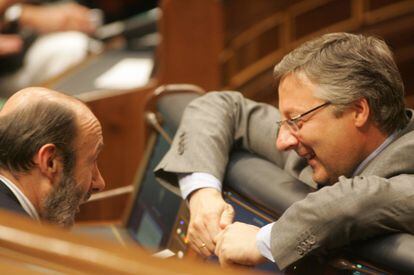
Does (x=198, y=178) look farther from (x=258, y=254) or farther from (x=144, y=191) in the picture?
(x=144, y=191)

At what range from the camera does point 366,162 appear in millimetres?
1584

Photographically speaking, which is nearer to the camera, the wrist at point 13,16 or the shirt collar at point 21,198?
the shirt collar at point 21,198

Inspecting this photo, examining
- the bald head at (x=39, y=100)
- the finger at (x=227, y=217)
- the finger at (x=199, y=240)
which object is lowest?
the finger at (x=199, y=240)

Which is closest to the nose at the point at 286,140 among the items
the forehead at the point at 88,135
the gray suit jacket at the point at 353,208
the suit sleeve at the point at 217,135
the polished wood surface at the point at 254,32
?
the gray suit jacket at the point at 353,208

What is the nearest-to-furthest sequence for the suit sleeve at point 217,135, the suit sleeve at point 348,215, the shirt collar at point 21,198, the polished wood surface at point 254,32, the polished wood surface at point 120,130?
the suit sleeve at point 348,215 → the shirt collar at point 21,198 → the suit sleeve at point 217,135 → the polished wood surface at point 120,130 → the polished wood surface at point 254,32

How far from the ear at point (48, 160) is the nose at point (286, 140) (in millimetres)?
479

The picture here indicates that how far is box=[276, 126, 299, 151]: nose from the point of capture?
1.65 meters

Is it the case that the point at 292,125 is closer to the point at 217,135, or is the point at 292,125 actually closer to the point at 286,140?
the point at 286,140

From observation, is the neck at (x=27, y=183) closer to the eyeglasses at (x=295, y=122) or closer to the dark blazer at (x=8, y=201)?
the dark blazer at (x=8, y=201)

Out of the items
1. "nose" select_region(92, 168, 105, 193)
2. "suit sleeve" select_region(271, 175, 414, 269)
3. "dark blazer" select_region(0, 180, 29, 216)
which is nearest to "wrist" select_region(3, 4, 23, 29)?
"nose" select_region(92, 168, 105, 193)

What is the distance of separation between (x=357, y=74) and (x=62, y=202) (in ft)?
2.12

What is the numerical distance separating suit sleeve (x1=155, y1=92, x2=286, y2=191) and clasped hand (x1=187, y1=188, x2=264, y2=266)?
0.10 meters

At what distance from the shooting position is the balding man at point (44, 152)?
1480 mm

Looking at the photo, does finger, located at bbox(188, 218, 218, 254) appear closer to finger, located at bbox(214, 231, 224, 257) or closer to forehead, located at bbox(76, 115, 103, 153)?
finger, located at bbox(214, 231, 224, 257)
